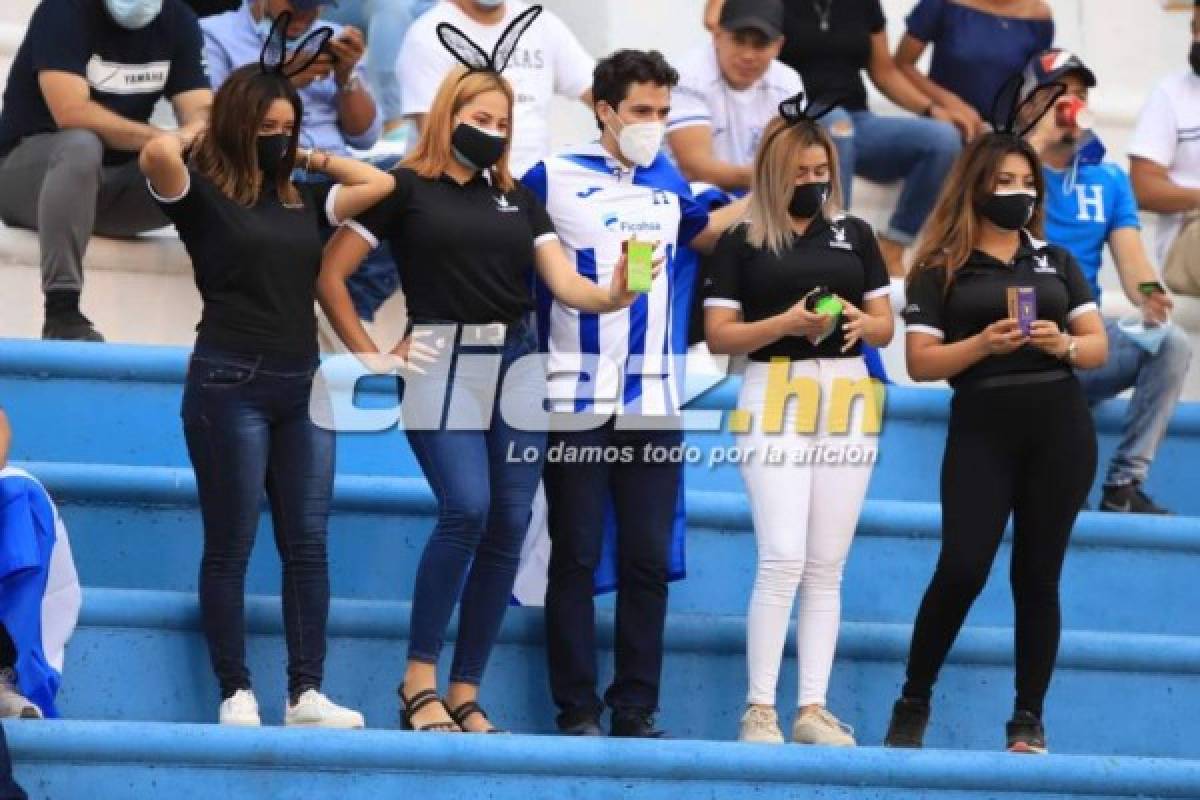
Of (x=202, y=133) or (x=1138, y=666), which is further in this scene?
(x=1138, y=666)

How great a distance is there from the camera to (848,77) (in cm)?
801

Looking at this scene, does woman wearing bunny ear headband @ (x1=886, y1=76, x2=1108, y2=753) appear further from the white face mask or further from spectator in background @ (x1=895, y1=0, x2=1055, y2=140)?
spectator in background @ (x1=895, y1=0, x2=1055, y2=140)

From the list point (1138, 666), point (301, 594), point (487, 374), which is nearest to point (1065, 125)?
point (1138, 666)

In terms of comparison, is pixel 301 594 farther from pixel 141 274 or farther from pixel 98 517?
pixel 141 274

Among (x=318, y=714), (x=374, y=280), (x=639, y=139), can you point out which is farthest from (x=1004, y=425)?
(x=374, y=280)

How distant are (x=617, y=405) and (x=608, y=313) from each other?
204mm

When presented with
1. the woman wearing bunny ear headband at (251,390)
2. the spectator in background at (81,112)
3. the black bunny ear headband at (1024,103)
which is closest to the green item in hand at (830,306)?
the black bunny ear headband at (1024,103)

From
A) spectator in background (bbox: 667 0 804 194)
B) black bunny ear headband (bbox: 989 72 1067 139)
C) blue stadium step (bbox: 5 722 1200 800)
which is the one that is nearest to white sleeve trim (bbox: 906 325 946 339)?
black bunny ear headband (bbox: 989 72 1067 139)

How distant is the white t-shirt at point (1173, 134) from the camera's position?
25.5 feet

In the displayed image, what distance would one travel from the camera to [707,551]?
20.5 ft

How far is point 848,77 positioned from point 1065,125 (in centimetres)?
116

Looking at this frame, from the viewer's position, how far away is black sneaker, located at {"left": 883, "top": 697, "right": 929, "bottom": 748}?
18.6 ft

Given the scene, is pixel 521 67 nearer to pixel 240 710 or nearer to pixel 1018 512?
pixel 1018 512

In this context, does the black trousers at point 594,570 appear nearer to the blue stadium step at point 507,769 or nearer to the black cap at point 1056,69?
the blue stadium step at point 507,769
